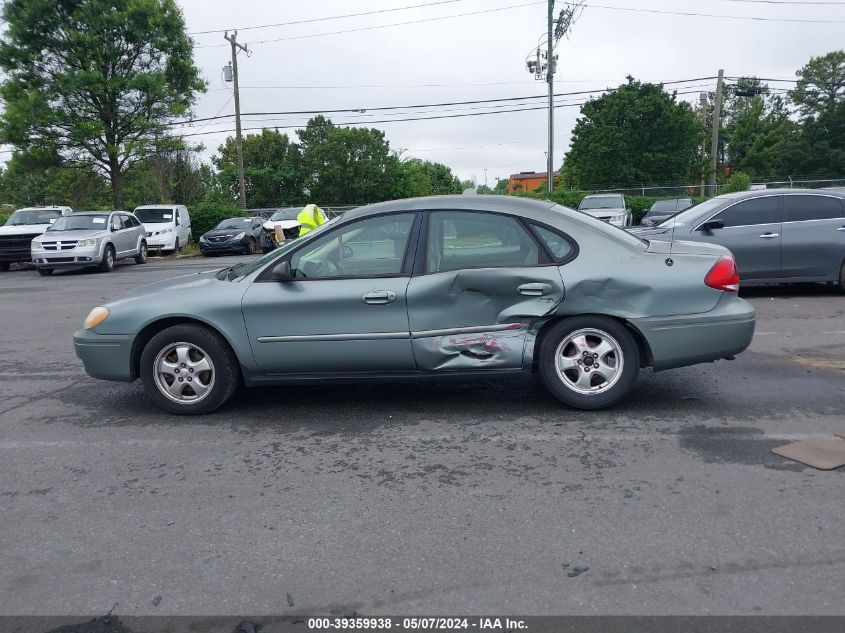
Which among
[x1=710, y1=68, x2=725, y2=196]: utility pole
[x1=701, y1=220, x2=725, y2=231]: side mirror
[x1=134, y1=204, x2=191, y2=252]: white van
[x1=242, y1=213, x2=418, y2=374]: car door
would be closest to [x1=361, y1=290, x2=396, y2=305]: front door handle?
[x1=242, y1=213, x2=418, y2=374]: car door

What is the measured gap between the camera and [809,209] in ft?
33.3

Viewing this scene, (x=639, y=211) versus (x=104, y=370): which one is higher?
(x=639, y=211)

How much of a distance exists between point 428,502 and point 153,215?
24.0 metres

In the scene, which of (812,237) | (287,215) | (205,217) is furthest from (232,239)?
(812,237)

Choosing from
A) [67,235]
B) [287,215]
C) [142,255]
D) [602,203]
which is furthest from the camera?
[287,215]

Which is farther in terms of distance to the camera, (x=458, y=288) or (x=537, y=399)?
(x=537, y=399)

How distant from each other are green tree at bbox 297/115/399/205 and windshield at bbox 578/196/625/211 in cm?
3964

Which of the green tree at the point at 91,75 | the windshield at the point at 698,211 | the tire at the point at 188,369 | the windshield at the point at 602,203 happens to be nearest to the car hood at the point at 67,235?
the green tree at the point at 91,75

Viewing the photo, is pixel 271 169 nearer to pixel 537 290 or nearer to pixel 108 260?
pixel 108 260

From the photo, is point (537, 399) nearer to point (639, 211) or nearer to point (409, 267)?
point (409, 267)

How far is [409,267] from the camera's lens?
521 centimetres

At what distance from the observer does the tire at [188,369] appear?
5.28 metres

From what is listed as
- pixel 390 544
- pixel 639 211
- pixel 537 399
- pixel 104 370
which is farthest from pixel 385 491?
pixel 639 211

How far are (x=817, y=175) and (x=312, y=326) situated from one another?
64534 millimetres
